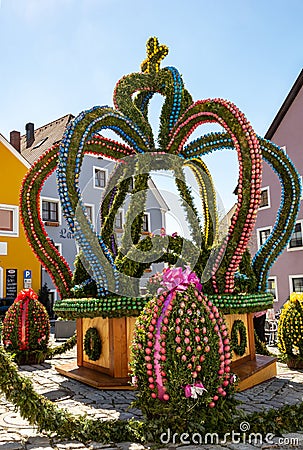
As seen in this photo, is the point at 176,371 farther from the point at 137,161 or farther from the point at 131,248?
the point at 137,161

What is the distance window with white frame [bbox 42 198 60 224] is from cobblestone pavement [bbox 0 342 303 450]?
49.6 ft

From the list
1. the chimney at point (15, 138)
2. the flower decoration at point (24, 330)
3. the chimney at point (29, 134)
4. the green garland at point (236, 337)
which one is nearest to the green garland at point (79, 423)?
the green garland at point (236, 337)

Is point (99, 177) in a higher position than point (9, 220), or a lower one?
higher

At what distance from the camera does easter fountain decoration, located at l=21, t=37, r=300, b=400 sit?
4375mm

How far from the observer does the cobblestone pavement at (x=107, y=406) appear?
4.10 metres

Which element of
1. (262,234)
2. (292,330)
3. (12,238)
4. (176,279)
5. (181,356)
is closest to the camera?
(181,356)

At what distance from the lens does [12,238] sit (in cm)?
2170

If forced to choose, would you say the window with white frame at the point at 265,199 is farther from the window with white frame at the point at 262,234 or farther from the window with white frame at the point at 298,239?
the window with white frame at the point at 298,239

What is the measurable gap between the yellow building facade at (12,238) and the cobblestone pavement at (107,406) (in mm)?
13347

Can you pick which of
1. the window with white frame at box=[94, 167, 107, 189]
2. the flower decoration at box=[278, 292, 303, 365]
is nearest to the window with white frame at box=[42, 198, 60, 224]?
the window with white frame at box=[94, 167, 107, 189]

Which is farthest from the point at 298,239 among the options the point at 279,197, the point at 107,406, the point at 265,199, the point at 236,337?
the point at 107,406

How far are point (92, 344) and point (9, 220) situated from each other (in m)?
15.8

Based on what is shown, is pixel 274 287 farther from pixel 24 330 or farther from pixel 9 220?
pixel 24 330

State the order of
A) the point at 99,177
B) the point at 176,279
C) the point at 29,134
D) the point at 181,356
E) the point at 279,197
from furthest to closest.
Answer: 1. the point at 29,134
2. the point at 99,177
3. the point at 279,197
4. the point at 176,279
5. the point at 181,356
